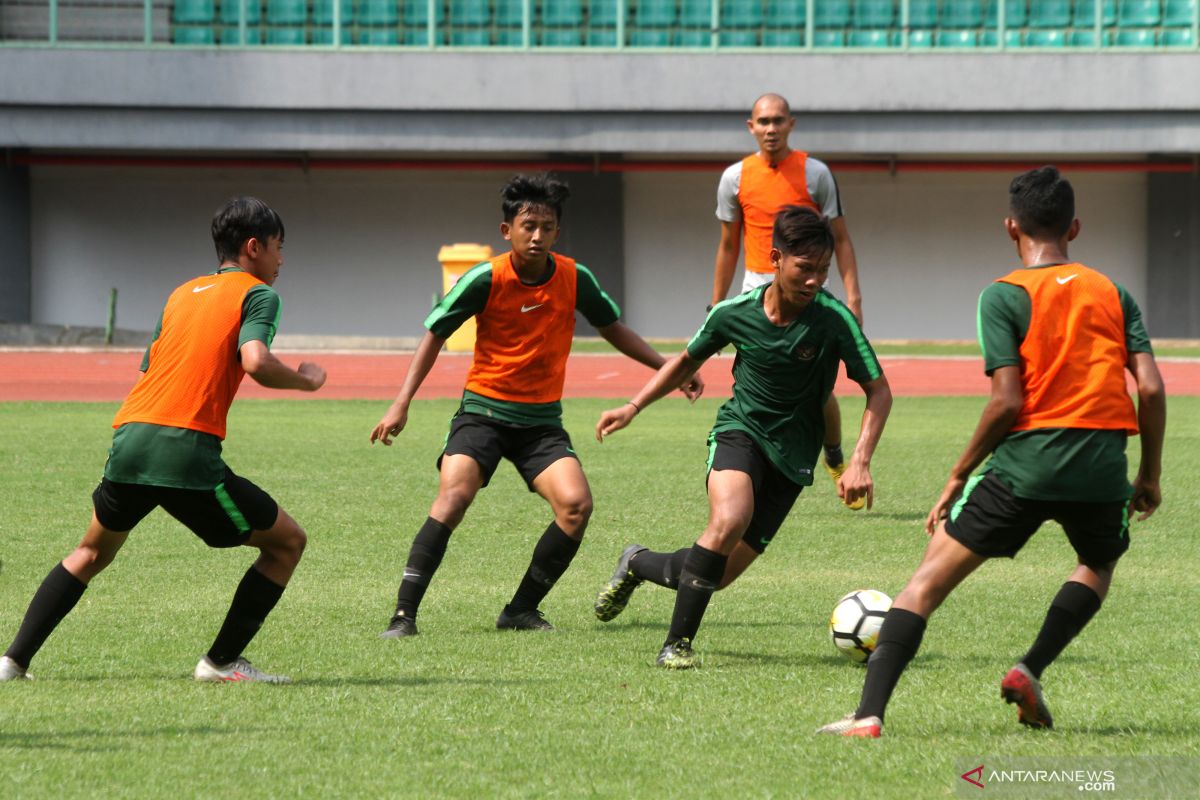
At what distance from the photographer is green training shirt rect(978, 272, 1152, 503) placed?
4.84 m

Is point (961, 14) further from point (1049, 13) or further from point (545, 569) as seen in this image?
point (545, 569)

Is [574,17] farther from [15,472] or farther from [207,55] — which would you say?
[15,472]

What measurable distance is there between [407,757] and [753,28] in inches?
1166

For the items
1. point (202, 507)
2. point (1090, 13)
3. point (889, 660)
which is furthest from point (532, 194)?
point (1090, 13)

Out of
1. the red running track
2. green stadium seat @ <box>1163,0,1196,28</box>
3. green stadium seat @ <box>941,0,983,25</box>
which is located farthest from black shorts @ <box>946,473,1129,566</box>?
green stadium seat @ <box>1163,0,1196,28</box>

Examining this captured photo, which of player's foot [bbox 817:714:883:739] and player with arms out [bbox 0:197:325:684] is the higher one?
player with arms out [bbox 0:197:325:684]

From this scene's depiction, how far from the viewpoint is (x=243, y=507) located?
5.68 m

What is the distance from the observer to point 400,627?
6.82 metres

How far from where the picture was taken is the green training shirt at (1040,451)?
15.9 feet

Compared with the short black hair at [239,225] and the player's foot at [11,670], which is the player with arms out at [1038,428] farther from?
the player's foot at [11,670]

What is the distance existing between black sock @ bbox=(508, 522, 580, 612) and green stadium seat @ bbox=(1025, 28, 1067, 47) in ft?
91.1

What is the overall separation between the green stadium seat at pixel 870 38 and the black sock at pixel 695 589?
28.0 m

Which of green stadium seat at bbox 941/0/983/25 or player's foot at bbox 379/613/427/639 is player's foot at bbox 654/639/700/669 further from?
green stadium seat at bbox 941/0/983/25

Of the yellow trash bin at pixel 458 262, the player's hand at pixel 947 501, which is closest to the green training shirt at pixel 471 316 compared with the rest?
the player's hand at pixel 947 501
